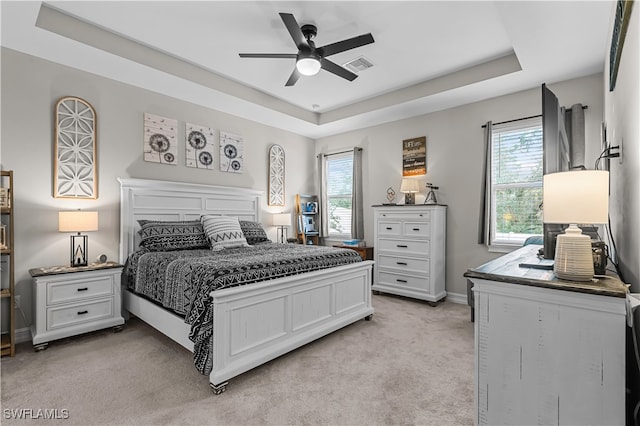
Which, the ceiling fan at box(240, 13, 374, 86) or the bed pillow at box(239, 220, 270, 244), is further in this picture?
the bed pillow at box(239, 220, 270, 244)

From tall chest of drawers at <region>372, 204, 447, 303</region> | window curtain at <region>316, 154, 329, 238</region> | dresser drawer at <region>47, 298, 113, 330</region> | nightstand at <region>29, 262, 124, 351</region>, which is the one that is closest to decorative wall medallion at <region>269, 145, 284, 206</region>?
window curtain at <region>316, 154, 329, 238</region>

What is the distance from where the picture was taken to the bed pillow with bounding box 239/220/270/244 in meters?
4.10

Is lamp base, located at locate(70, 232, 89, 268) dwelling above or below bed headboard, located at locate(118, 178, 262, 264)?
below

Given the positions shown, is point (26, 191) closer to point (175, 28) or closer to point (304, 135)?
point (175, 28)

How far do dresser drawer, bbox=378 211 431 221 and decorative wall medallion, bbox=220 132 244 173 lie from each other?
2.25 m

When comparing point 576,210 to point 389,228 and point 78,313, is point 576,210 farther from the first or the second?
point 78,313

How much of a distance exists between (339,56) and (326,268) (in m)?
2.22

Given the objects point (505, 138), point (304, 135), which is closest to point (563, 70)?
point (505, 138)

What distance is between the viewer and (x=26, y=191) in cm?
295

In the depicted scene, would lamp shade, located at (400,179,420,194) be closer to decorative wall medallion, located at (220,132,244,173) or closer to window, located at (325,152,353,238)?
window, located at (325,152,353,238)

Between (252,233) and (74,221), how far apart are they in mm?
1872

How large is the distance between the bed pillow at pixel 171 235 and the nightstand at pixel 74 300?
39 centimetres

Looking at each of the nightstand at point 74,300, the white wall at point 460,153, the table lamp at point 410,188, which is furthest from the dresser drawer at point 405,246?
the nightstand at point 74,300

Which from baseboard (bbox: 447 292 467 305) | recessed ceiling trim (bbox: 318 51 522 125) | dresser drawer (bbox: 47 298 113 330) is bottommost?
baseboard (bbox: 447 292 467 305)
